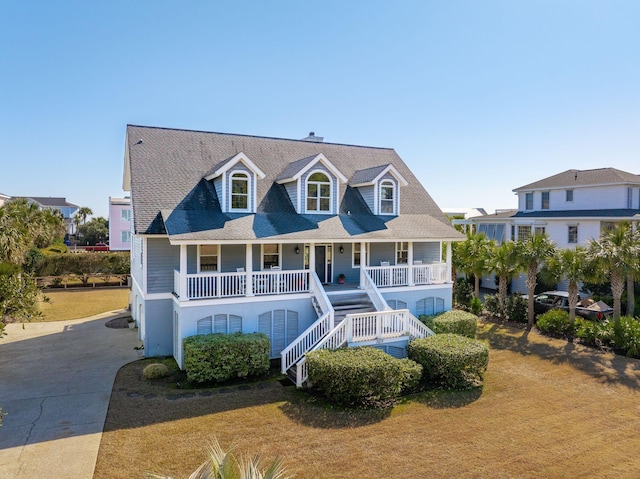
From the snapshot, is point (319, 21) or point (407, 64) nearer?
point (319, 21)

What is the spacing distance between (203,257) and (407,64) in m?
12.4

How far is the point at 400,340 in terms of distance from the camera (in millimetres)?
16375

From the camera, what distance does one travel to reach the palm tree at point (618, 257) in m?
19.4

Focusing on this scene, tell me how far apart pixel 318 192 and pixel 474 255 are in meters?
11.0

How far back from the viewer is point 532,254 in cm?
2173

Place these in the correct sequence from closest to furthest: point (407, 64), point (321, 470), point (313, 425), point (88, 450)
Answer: point (321, 470), point (88, 450), point (313, 425), point (407, 64)

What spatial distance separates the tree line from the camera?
64.2 feet

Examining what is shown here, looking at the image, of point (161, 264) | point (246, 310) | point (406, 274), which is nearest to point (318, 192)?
point (406, 274)

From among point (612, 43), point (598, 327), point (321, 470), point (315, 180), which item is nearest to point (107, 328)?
A: point (315, 180)

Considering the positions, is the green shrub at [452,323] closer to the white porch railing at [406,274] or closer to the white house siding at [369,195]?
the white porch railing at [406,274]

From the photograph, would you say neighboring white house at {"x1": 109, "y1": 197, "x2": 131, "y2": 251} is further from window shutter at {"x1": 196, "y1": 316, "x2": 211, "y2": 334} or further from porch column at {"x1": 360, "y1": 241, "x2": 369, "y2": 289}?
porch column at {"x1": 360, "y1": 241, "x2": 369, "y2": 289}

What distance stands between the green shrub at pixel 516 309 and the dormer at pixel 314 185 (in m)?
11.6

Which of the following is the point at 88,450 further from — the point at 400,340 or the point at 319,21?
the point at 319,21

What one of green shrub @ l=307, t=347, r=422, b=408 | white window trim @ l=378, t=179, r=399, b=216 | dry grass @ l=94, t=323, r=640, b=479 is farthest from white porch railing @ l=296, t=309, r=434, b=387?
white window trim @ l=378, t=179, r=399, b=216
